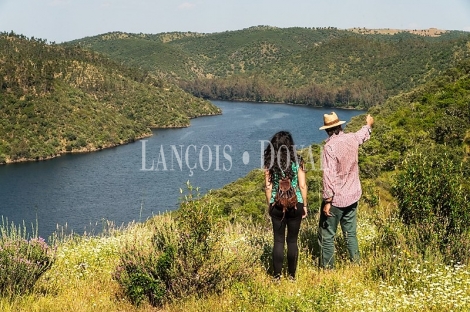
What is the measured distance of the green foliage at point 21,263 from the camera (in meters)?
4.34

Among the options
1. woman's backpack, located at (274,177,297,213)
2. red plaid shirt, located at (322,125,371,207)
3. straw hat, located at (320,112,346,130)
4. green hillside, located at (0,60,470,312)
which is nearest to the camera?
green hillside, located at (0,60,470,312)

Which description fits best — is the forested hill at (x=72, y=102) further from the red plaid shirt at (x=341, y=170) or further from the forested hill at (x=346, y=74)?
the red plaid shirt at (x=341, y=170)

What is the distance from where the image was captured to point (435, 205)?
534cm

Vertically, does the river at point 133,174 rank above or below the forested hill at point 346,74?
below

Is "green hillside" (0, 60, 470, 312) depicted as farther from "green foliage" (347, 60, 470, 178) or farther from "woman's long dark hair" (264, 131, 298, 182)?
"green foliage" (347, 60, 470, 178)

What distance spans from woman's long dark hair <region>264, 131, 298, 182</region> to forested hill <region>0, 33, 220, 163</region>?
82.4 meters

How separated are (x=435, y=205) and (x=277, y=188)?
1895 millimetres

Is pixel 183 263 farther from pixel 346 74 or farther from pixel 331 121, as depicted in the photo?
pixel 346 74

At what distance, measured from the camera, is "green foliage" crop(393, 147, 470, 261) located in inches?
191

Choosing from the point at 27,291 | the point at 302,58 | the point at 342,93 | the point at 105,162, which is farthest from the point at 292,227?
the point at 302,58

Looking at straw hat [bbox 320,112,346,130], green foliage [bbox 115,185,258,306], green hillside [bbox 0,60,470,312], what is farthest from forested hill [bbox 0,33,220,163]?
straw hat [bbox 320,112,346,130]

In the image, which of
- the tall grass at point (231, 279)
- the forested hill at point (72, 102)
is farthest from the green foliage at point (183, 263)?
the forested hill at point (72, 102)

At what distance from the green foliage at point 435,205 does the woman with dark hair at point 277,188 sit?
1.26 m

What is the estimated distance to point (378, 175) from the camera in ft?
80.7
